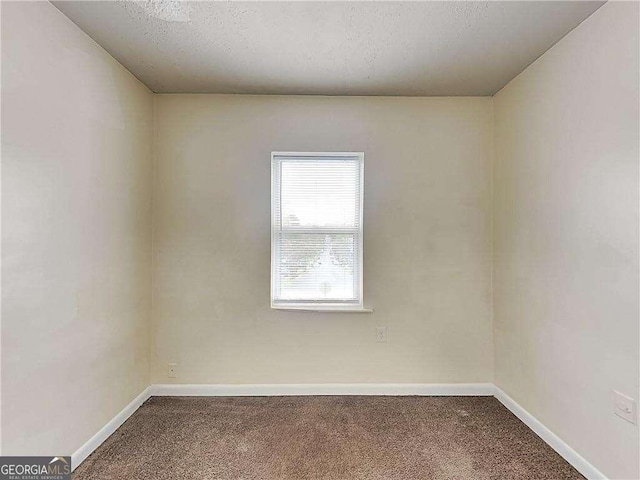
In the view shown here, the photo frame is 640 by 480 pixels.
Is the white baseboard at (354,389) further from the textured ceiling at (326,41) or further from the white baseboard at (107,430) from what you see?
the textured ceiling at (326,41)

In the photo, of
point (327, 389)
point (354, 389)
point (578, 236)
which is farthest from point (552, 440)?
point (327, 389)

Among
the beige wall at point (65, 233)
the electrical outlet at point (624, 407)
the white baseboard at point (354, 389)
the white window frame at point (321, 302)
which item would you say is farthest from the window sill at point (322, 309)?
the electrical outlet at point (624, 407)

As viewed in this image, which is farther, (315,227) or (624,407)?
(315,227)

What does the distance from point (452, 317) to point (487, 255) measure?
23.4 inches

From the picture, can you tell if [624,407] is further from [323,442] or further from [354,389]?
[354,389]

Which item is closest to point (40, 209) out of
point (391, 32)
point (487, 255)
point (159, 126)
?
point (159, 126)

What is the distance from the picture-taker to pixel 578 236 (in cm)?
208

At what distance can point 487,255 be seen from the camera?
3096 mm

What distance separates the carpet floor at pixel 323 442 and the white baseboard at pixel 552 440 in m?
0.04

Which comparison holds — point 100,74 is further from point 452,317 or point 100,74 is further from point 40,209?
point 452,317

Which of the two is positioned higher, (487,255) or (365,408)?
(487,255)

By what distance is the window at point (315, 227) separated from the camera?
3.09 m

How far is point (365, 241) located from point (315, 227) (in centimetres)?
43

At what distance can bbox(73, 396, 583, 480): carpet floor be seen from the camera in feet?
6.73
